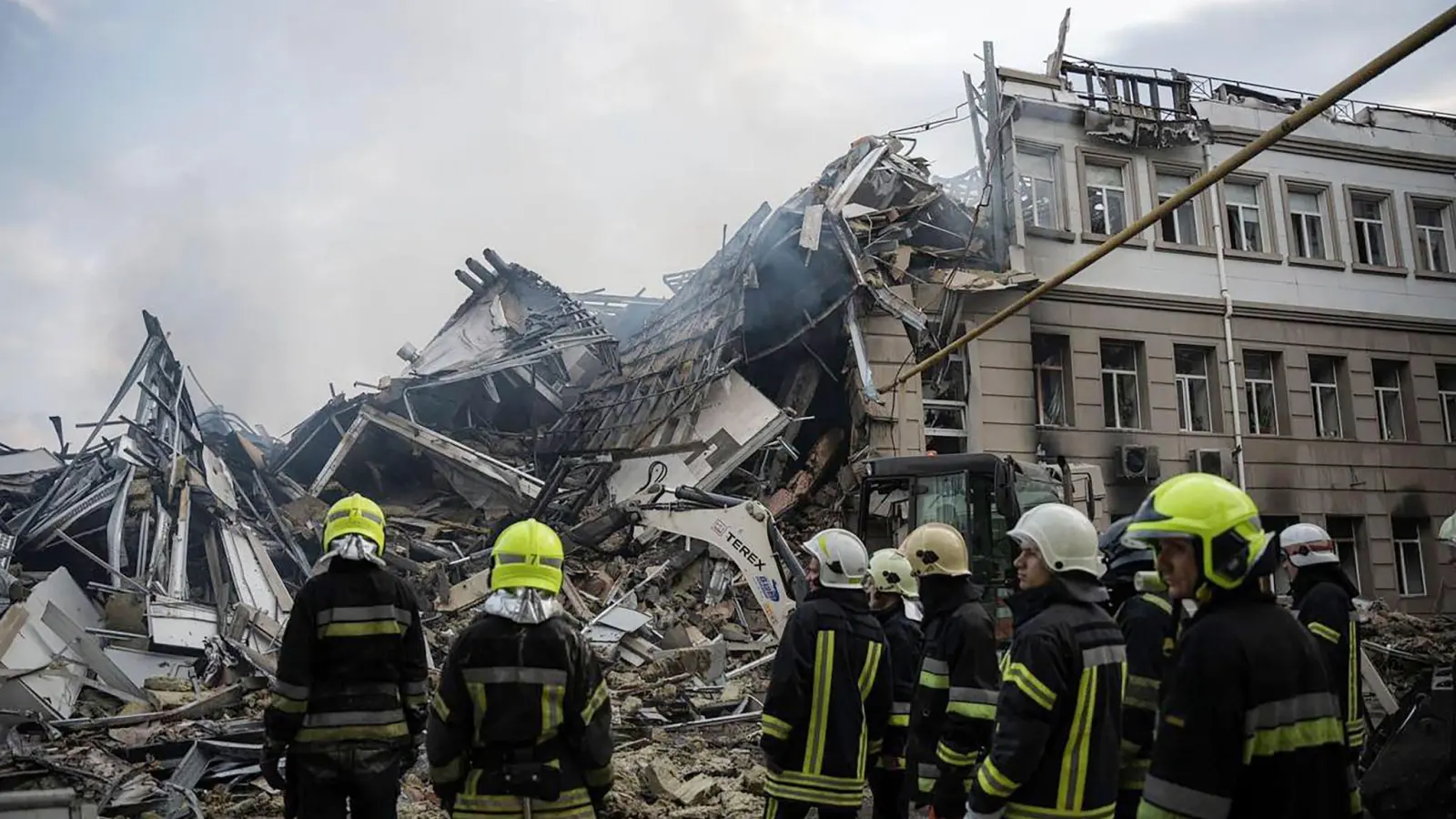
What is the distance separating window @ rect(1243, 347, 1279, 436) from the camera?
57.2 feet

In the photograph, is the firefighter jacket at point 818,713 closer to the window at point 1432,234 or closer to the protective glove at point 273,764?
the protective glove at point 273,764

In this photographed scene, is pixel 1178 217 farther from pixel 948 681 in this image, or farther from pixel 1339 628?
pixel 948 681

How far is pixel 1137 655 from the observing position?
390cm

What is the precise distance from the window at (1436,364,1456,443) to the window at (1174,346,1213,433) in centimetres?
517

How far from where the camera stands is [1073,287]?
53.9 feet

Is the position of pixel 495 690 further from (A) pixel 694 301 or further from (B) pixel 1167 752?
(A) pixel 694 301

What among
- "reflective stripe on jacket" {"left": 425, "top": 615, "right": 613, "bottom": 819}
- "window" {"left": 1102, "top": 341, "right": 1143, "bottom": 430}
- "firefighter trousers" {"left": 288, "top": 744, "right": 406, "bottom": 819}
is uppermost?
"window" {"left": 1102, "top": 341, "right": 1143, "bottom": 430}

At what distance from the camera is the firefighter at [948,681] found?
3.78 metres

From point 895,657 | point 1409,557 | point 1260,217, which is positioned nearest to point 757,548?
point 895,657

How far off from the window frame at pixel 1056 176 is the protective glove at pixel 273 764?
582 inches

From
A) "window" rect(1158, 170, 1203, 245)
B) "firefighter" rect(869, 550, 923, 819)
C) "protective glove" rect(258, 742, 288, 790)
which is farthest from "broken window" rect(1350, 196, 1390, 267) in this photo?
"protective glove" rect(258, 742, 288, 790)

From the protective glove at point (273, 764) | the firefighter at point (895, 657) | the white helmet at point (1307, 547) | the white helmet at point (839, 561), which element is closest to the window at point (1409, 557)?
the white helmet at point (1307, 547)

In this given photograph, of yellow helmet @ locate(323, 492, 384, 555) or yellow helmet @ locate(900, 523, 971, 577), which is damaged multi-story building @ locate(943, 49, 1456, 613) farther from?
yellow helmet @ locate(323, 492, 384, 555)

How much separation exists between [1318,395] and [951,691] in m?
17.3
